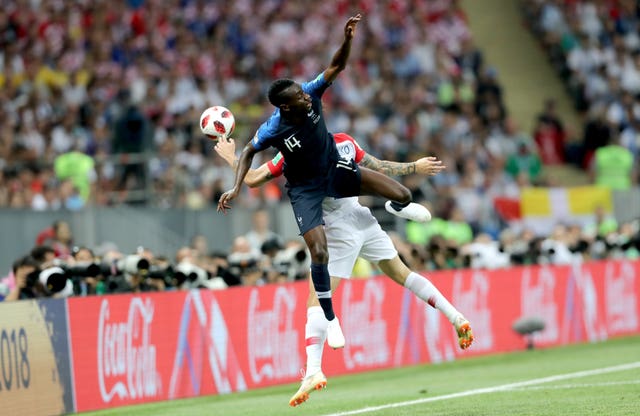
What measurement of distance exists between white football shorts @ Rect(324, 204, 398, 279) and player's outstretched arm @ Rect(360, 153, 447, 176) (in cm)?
44

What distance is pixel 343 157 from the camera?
11758mm

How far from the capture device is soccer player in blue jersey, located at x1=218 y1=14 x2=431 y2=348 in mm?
11227

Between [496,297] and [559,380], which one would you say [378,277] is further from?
[559,380]

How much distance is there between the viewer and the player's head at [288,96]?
36.7ft

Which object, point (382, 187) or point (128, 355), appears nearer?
point (382, 187)

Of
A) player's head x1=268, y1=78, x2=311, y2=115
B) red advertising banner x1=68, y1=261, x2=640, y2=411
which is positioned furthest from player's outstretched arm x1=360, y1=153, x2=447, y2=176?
red advertising banner x1=68, y1=261, x2=640, y2=411

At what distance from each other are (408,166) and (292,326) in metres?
4.51

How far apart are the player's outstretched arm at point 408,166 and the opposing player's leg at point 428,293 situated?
808mm

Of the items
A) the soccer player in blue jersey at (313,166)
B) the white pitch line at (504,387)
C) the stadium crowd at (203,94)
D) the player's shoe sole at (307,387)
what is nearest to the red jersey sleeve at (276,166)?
the soccer player in blue jersey at (313,166)

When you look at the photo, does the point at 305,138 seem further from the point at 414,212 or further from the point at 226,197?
the point at 414,212

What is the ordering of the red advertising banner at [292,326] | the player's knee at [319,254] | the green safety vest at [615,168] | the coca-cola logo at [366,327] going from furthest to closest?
the green safety vest at [615,168] → the coca-cola logo at [366,327] → the red advertising banner at [292,326] → the player's knee at [319,254]

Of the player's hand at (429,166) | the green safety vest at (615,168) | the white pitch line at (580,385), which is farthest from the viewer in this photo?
the green safety vest at (615,168)

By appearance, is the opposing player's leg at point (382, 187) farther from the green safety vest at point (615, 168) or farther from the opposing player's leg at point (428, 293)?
the green safety vest at point (615, 168)

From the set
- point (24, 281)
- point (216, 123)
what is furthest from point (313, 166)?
point (24, 281)
